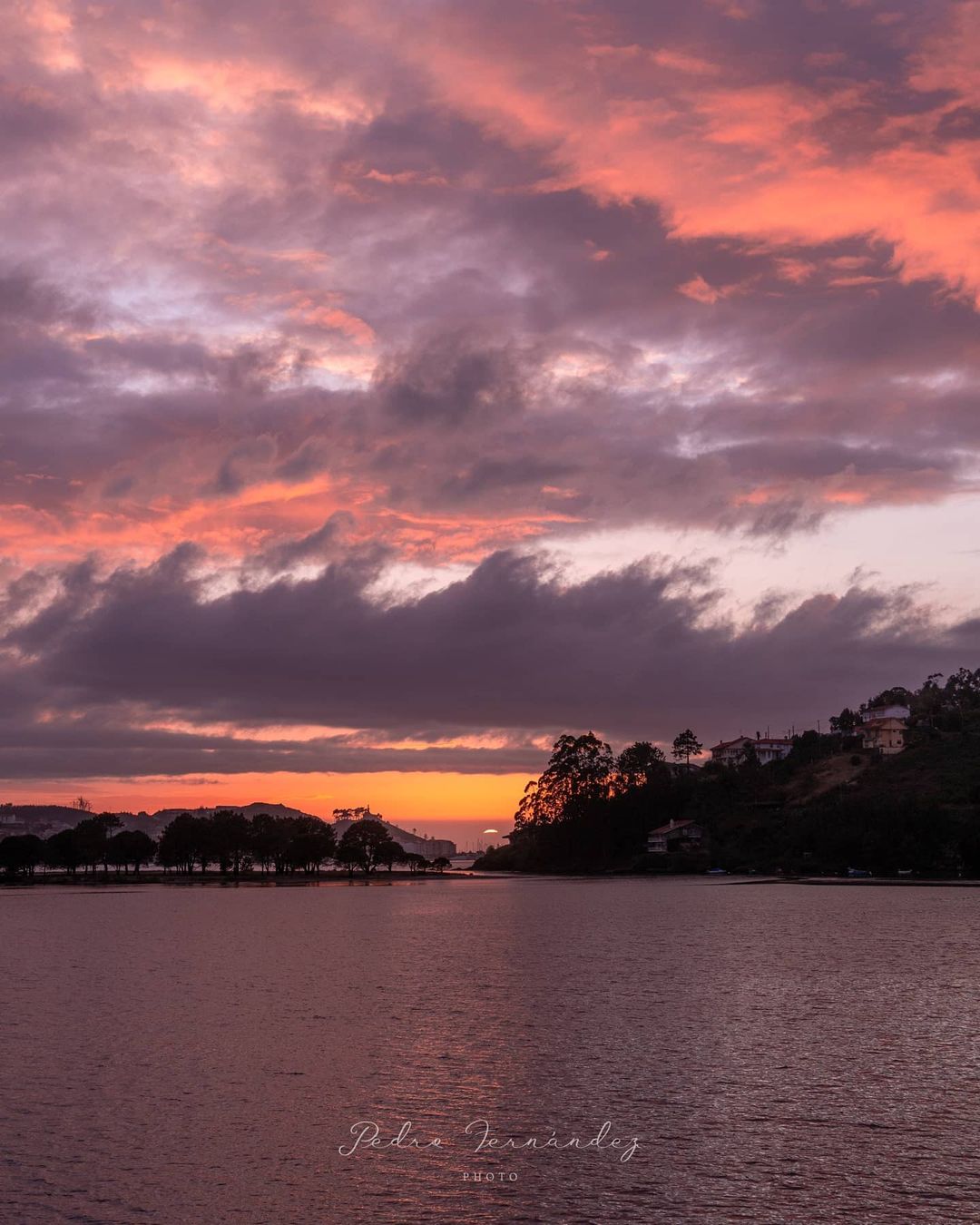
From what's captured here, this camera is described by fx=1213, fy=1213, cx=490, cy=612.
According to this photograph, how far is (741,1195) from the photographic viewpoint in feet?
115

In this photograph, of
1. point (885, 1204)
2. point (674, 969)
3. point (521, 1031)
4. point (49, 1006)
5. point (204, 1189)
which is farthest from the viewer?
point (674, 969)

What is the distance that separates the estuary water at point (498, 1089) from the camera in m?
35.6

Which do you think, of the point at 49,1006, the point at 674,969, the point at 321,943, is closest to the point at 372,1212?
the point at 49,1006

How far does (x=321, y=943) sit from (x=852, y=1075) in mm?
88711

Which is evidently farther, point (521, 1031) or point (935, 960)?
point (935, 960)

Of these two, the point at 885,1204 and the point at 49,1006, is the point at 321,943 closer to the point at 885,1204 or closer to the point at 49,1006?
the point at 49,1006
